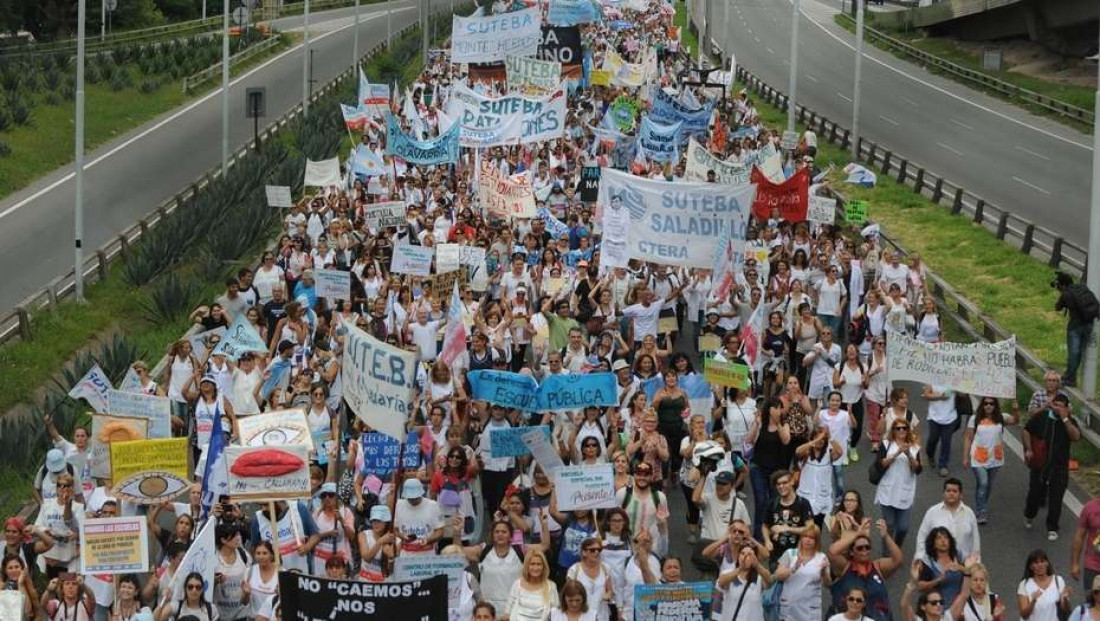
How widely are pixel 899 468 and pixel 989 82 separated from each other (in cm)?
4719

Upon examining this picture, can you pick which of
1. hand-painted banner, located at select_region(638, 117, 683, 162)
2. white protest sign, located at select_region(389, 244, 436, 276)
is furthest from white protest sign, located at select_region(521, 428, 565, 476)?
hand-painted banner, located at select_region(638, 117, 683, 162)

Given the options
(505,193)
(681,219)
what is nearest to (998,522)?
(681,219)

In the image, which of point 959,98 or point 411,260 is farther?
point 959,98

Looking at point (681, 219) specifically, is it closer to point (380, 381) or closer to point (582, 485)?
point (380, 381)

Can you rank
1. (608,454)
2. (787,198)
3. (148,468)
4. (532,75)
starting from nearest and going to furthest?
(148,468) → (608,454) → (787,198) → (532,75)

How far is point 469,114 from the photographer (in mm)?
27656

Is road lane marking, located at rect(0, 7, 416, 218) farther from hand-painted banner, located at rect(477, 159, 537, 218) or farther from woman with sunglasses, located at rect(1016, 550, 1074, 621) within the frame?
woman with sunglasses, located at rect(1016, 550, 1074, 621)

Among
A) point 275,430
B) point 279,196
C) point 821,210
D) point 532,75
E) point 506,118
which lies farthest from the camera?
point 532,75

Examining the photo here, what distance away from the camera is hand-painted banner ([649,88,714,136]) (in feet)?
106

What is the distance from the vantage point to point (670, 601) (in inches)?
467

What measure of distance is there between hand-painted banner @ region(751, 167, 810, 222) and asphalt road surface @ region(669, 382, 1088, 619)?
585cm

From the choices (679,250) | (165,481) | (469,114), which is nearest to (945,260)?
(469,114)

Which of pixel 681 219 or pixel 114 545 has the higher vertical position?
pixel 681 219

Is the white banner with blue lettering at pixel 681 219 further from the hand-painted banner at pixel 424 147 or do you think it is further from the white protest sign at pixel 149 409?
the hand-painted banner at pixel 424 147
